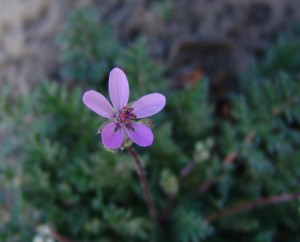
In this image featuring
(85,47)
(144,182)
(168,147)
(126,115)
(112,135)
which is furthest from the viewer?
(85,47)

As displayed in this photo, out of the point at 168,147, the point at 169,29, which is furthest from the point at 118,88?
the point at 169,29

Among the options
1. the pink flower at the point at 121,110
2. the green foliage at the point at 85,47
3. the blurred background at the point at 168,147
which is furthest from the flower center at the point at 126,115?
the green foliage at the point at 85,47

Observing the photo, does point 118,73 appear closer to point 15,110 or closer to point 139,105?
point 139,105

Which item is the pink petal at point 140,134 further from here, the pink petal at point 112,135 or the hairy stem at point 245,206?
the hairy stem at point 245,206

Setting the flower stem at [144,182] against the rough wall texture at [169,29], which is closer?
the flower stem at [144,182]

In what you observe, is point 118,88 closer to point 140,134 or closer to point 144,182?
point 140,134

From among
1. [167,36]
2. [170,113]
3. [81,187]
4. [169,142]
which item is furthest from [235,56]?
[81,187]
